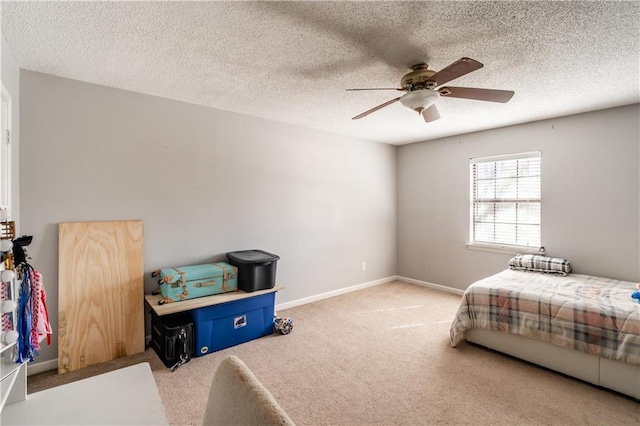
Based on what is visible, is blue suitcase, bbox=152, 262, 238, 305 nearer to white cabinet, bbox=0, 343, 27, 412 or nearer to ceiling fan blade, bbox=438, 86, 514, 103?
white cabinet, bbox=0, 343, 27, 412

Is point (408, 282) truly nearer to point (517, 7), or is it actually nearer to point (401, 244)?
point (401, 244)

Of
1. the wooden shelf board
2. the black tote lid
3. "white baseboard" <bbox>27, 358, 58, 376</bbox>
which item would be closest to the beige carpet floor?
"white baseboard" <bbox>27, 358, 58, 376</bbox>

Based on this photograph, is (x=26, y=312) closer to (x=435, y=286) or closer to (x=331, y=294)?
(x=331, y=294)

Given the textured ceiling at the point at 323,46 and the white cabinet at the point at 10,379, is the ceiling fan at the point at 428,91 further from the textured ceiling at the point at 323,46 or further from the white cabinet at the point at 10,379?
the white cabinet at the point at 10,379

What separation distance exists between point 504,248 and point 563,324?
1799 millimetres

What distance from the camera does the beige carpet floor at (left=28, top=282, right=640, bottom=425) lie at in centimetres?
199

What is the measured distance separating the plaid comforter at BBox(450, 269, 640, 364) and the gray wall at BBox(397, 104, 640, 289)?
0.43 meters

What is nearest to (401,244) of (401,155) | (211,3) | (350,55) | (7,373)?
(401,155)

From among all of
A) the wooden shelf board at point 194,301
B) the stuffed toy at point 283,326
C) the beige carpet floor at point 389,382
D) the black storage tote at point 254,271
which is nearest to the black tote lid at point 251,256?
the black storage tote at point 254,271

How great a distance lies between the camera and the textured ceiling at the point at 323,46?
1671 millimetres

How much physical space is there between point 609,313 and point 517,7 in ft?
7.44

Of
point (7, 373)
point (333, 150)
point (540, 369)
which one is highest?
point (333, 150)

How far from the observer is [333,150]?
4.46m

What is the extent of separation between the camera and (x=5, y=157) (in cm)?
205
